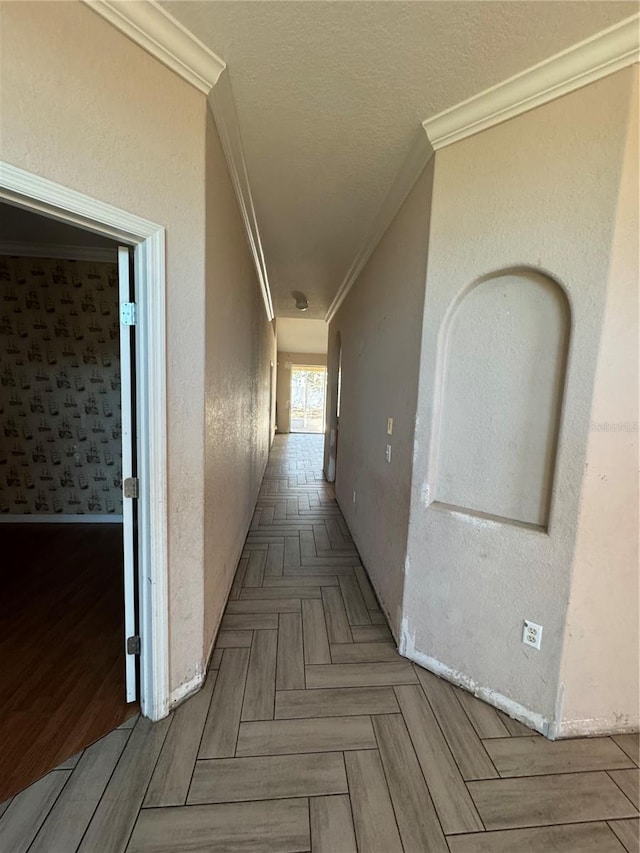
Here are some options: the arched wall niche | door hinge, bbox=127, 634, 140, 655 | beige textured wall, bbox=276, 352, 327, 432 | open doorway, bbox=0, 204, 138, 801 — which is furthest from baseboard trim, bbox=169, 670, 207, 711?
beige textured wall, bbox=276, 352, 327, 432

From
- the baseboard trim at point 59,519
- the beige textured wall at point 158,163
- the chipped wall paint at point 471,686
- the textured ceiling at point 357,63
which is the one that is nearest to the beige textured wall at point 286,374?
the baseboard trim at point 59,519

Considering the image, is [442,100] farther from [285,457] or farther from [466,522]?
[285,457]

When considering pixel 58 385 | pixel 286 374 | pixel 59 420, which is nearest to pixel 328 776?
pixel 59 420

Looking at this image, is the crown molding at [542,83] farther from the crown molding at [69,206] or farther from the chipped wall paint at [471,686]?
the chipped wall paint at [471,686]

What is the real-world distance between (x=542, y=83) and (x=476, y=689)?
2583mm

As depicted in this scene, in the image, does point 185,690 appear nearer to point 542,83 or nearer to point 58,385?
point 542,83

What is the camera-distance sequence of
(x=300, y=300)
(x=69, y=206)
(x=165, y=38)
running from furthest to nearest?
1. (x=300, y=300)
2. (x=165, y=38)
3. (x=69, y=206)

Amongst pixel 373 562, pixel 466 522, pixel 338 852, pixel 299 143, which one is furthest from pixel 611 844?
pixel 299 143

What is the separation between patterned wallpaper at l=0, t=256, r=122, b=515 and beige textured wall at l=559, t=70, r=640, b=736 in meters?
3.74

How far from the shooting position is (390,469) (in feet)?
6.94

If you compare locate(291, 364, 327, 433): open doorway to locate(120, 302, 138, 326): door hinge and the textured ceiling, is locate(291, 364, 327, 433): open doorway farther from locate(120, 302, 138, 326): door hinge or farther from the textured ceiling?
locate(120, 302, 138, 326): door hinge

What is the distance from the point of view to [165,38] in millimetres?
1135

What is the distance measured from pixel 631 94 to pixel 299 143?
1.32 m

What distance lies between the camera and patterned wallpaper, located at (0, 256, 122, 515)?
3.13 metres
